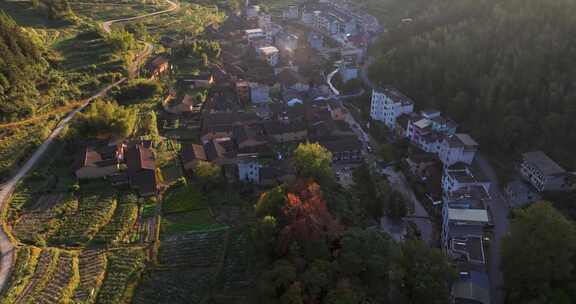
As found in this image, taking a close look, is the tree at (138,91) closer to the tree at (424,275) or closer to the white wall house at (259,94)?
the white wall house at (259,94)

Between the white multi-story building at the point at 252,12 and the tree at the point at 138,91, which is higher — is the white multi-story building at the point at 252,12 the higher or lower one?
the higher one

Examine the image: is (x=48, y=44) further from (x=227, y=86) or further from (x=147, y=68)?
(x=227, y=86)

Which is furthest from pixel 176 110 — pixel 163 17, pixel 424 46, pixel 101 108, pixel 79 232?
pixel 163 17

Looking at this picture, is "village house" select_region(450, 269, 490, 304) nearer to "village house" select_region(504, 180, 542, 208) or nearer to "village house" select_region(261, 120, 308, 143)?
"village house" select_region(504, 180, 542, 208)

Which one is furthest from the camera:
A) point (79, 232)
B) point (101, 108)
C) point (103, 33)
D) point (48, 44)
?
point (103, 33)

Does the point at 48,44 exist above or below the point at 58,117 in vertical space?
above

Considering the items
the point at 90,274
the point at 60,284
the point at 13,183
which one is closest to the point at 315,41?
the point at 13,183

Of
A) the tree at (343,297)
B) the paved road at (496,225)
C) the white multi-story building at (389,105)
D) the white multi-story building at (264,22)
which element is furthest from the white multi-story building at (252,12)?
the tree at (343,297)

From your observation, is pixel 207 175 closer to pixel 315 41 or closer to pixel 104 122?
pixel 104 122
